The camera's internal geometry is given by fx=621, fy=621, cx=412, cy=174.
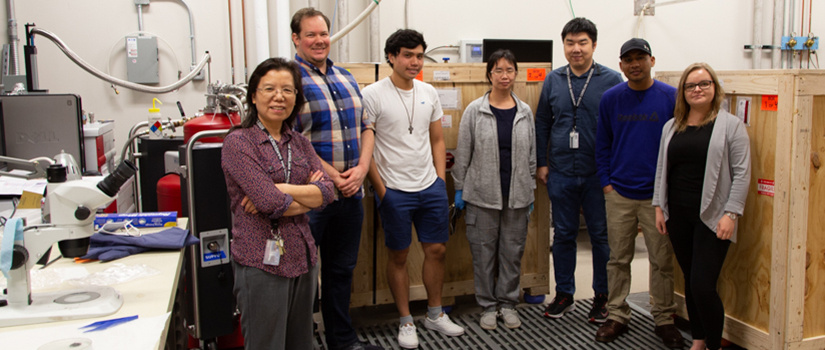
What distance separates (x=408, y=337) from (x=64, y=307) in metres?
1.78

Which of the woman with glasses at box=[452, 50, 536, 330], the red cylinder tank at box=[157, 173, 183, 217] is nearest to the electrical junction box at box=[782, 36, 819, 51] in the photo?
the woman with glasses at box=[452, 50, 536, 330]

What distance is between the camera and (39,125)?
2924 millimetres

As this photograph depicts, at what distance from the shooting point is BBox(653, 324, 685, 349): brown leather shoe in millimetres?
2920

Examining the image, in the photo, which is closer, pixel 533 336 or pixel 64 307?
pixel 64 307

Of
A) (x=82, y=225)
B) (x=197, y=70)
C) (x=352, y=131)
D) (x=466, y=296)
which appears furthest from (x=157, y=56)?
(x=82, y=225)

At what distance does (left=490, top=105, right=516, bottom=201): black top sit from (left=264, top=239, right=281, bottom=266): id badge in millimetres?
1502

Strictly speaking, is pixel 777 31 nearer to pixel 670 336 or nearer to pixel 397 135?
pixel 670 336

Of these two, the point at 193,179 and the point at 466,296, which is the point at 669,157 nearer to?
the point at 466,296

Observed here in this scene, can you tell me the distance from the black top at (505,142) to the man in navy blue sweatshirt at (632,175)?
0.43 metres

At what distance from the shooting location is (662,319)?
9.89 feet

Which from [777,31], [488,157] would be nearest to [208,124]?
[488,157]

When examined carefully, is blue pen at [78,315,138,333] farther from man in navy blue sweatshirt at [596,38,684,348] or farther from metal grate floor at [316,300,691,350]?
man in navy blue sweatshirt at [596,38,684,348]

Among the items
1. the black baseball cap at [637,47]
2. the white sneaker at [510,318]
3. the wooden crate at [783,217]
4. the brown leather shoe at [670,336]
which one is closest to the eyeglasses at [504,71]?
the black baseball cap at [637,47]

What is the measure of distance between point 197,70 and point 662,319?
3.26 m
